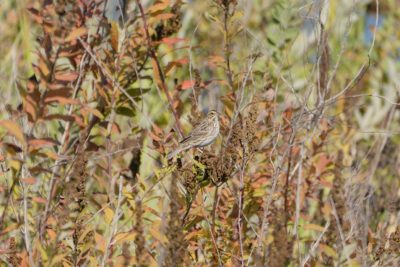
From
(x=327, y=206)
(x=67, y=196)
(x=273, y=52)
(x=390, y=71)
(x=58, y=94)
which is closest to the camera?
(x=67, y=196)

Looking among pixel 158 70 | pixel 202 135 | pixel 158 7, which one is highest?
pixel 158 7

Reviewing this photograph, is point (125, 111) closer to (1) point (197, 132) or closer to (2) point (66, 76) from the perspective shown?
(1) point (197, 132)

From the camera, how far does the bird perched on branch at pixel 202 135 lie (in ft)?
11.0

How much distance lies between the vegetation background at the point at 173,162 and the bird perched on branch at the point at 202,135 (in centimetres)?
5

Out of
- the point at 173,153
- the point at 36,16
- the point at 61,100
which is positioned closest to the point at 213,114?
the point at 173,153

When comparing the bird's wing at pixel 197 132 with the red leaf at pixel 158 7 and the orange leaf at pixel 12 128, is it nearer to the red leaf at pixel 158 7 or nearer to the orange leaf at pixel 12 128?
the red leaf at pixel 158 7

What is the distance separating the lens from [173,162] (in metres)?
3.12

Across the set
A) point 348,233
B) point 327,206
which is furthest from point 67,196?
point 327,206

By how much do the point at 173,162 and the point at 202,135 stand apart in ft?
1.40

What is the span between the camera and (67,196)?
7.41 ft

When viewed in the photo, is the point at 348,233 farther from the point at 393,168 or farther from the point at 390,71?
the point at 390,71

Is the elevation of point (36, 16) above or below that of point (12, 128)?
above

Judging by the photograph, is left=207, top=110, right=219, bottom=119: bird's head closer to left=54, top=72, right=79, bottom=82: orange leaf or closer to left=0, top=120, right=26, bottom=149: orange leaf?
left=54, top=72, right=79, bottom=82: orange leaf

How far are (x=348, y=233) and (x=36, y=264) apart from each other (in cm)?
138
